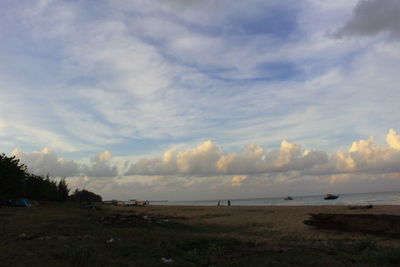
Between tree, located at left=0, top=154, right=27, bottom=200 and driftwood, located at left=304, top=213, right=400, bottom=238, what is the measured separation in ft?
99.6

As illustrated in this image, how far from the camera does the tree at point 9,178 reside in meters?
34.2

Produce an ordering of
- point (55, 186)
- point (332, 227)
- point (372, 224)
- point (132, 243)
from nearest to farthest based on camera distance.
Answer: point (132, 243), point (372, 224), point (332, 227), point (55, 186)

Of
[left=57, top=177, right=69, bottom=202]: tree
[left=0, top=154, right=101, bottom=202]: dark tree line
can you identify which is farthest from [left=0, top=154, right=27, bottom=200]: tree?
[left=57, top=177, right=69, bottom=202]: tree

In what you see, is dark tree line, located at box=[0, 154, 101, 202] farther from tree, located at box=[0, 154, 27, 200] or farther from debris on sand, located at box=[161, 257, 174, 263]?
debris on sand, located at box=[161, 257, 174, 263]

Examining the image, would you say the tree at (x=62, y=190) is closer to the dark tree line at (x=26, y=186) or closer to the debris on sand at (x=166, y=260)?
the dark tree line at (x=26, y=186)

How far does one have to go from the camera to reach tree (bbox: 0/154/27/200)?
34.2 m

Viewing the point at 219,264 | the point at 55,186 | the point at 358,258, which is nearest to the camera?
the point at 219,264

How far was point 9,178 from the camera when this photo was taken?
34656 mm

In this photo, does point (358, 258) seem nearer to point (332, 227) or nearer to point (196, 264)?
point (196, 264)

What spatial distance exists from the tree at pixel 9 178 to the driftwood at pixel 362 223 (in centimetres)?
3036

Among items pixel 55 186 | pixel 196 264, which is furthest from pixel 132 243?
pixel 55 186

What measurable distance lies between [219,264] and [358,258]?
13.6ft

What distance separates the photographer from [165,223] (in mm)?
19172

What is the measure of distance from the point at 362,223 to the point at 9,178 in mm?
33280
